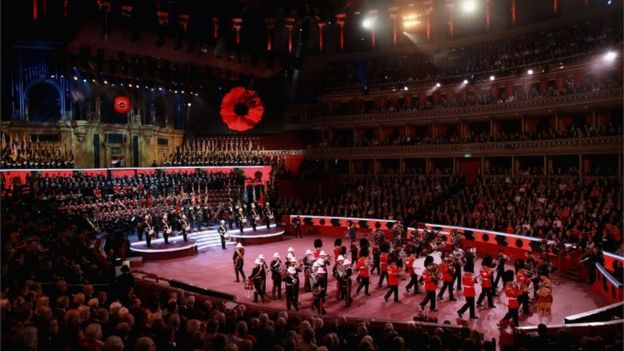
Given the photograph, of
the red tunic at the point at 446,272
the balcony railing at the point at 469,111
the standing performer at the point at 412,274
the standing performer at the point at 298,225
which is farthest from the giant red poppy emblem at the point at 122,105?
the red tunic at the point at 446,272

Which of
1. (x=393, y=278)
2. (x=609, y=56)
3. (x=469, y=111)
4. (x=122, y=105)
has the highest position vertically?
(x=609, y=56)

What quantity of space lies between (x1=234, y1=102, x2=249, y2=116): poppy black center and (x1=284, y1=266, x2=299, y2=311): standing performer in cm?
1109

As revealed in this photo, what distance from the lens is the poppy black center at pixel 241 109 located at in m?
24.3

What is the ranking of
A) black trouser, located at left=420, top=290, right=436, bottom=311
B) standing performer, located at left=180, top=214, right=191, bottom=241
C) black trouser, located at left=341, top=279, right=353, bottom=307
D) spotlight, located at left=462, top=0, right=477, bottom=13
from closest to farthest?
black trouser, located at left=420, top=290, right=436, bottom=311, black trouser, located at left=341, top=279, right=353, bottom=307, standing performer, located at left=180, top=214, right=191, bottom=241, spotlight, located at left=462, top=0, right=477, bottom=13

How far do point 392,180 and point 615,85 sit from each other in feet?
51.4

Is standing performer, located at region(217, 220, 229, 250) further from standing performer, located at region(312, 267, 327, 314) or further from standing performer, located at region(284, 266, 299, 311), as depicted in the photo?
standing performer, located at region(312, 267, 327, 314)

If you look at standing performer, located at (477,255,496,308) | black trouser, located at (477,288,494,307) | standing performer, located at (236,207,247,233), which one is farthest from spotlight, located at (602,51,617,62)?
standing performer, located at (236,207,247,233)

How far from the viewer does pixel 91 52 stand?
23891 millimetres

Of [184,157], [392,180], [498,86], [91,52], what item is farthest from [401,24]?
[91,52]

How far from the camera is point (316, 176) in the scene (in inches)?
1465

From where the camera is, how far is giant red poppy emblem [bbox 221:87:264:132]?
23938 mm

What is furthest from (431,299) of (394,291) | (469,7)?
(469,7)

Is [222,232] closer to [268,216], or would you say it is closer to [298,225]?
[268,216]

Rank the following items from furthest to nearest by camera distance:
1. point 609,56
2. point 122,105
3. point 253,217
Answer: point 122,105, point 253,217, point 609,56
